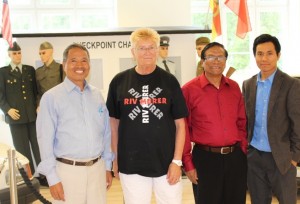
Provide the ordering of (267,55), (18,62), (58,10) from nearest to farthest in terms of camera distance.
A: (267,55), (18,62), (58,10)

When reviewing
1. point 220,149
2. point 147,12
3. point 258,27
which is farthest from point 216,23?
point 220,149

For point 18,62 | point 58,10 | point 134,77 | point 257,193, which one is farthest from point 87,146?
point 58,10

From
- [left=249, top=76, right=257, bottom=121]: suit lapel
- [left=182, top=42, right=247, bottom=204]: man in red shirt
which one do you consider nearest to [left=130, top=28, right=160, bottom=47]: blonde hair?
[left=182, top=42, right=247, bottom=204]: man in red shirt

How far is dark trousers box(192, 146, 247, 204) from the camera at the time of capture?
115 inches

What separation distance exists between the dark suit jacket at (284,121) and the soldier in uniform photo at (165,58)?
2942 mm

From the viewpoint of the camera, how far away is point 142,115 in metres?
2.60

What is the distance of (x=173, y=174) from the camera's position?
103 inches

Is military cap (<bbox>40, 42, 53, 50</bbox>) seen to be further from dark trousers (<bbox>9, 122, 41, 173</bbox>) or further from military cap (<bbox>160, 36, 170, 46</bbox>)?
military cap (<bbox>160, 36, 170, 46</bbox>)

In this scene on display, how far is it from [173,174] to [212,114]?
1.89 feet

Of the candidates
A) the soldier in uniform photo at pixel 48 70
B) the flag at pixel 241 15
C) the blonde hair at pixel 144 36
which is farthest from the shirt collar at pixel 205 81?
the soldier in uniform photo at pixel 48 70

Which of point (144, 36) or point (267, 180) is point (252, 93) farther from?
point (144, 36)

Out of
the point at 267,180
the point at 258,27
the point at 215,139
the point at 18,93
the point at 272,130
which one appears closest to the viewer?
the point at 215,139

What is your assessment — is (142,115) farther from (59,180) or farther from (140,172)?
(59,180)

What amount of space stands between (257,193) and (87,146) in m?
1.45
